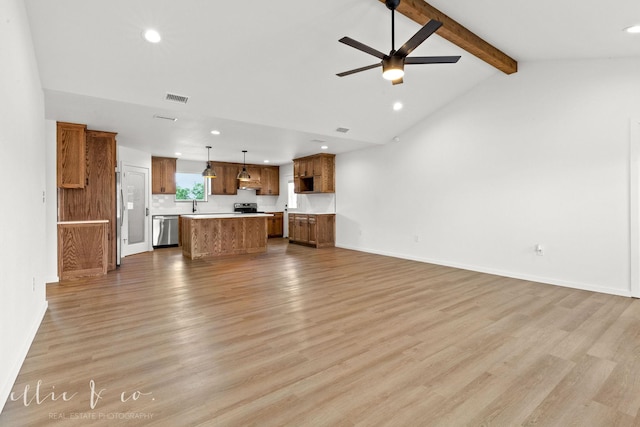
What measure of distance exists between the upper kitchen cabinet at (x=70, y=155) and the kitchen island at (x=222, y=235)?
2097mm

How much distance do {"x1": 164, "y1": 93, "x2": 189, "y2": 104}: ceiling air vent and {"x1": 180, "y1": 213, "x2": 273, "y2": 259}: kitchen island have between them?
287 centimetres

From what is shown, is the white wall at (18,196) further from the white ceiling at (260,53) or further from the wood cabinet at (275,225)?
the wood cabinet at (275,225)

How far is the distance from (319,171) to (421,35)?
19.5 feet

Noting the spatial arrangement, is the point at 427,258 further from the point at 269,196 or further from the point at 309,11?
the point at 269,196

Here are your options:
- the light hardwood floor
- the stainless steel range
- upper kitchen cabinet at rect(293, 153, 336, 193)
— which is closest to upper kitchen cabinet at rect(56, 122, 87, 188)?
the light hardwood floor

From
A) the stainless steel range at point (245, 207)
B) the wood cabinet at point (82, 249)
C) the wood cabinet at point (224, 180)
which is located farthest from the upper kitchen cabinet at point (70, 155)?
the stainless steel range at point (245, 207)

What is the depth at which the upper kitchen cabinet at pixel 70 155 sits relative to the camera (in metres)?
4.83

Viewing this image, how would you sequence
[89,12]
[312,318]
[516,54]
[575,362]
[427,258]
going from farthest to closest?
1. [427,258]
2. [516,54]
3. [312,318]
4. [89,12]
5. [575,362]

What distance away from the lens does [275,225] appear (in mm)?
10703

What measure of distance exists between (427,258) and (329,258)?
1989mm

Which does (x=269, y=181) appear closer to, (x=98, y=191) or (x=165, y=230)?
(x=165, y=230)

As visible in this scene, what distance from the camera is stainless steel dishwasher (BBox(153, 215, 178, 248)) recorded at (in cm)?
820

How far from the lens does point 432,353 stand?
2463 mm

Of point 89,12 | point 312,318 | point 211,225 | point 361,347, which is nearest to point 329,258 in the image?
point 211,225
